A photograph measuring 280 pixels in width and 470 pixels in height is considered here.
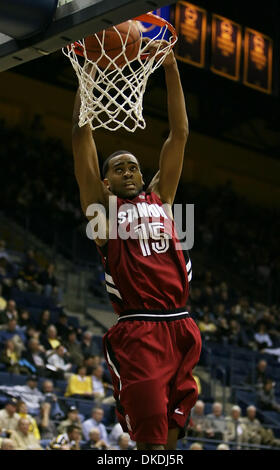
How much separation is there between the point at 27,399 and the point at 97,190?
5.90 meters

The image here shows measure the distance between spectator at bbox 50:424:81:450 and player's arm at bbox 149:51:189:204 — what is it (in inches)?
202

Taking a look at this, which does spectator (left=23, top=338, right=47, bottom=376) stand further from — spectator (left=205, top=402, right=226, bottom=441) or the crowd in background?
spectator (left=205, top=402, right=226, bottom=441)

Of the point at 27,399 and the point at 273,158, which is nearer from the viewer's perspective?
the point at 27,399

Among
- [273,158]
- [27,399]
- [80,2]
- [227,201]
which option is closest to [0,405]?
[27,399]

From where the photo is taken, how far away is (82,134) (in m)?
4.23

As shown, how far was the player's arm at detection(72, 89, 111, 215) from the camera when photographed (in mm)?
4191

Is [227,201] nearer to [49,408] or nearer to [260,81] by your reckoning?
[260,81]

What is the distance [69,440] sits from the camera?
897cm

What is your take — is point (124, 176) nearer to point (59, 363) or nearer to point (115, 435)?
point (115, 435)

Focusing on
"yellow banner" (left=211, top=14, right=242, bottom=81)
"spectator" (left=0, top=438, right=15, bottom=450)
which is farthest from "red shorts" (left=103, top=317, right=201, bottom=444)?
"yellow banner" (left=211, top=14, right=242, bottom=81)

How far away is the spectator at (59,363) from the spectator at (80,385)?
8.2 inches

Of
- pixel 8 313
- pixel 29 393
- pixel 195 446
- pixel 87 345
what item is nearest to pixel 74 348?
pixel 87 345

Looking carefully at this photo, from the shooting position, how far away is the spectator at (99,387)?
1058 cm

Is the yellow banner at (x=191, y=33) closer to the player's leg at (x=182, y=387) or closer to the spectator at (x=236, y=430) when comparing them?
the spectator at (x=236, y=430)
